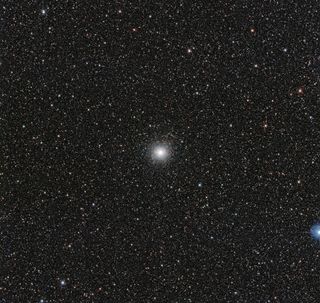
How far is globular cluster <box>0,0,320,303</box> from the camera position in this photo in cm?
118

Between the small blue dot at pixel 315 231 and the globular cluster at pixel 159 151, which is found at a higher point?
the globular cluster at pixel 159 151

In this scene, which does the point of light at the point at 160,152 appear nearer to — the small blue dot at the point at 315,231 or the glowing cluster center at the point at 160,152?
the glowing cluster center at the point at 160,152

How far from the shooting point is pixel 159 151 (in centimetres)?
119

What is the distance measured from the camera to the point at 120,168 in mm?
1192

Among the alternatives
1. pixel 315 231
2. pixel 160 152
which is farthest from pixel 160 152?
pixel 315 231

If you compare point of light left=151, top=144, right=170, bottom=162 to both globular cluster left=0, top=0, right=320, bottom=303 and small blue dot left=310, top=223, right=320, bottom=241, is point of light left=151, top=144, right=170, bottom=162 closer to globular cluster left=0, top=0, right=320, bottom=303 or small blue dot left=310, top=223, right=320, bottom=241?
globular cluster left=0, top=0, right=320, bottom=303

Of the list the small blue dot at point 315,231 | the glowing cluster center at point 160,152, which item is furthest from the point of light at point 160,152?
the small blue dot at point 315,231

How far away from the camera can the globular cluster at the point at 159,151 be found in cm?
118

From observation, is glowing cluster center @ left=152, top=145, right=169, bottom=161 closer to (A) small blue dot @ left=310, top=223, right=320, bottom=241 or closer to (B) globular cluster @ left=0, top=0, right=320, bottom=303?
(B) globular cluster @ left=0, top=0, right=320, bottom=303

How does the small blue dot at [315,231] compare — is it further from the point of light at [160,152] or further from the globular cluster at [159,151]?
the point of light at [160,152]

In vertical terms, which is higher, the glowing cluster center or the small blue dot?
the glowing cluster center

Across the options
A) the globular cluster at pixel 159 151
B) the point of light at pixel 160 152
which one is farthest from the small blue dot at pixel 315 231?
the point of light at pixel 160 152

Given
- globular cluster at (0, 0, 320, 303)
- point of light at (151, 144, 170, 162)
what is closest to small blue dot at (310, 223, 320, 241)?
globular cluster at (0, 0, 320, 303)

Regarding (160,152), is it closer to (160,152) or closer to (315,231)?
(160,152)
